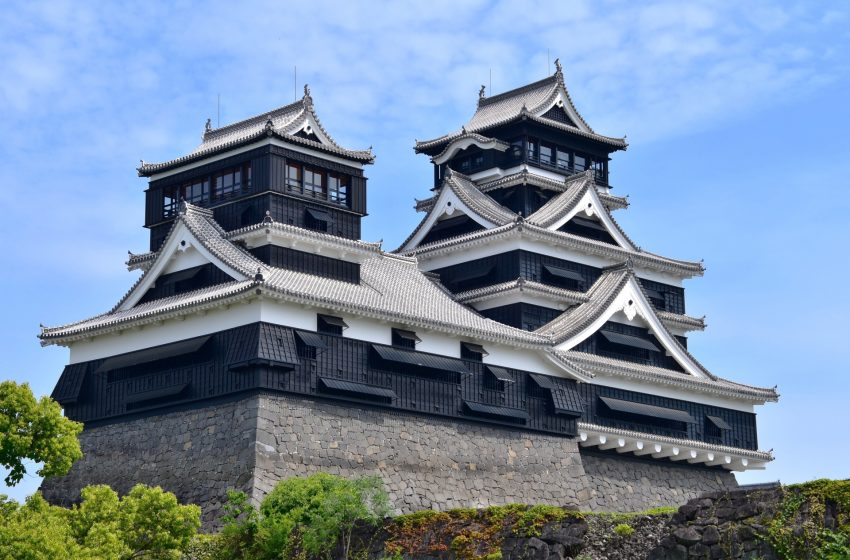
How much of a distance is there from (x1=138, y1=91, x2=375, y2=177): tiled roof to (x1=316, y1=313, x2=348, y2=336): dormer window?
6.32 meters

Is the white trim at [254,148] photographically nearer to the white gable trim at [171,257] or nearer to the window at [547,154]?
the white gable trim at [171,257]

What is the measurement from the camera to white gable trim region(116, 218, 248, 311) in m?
49.2

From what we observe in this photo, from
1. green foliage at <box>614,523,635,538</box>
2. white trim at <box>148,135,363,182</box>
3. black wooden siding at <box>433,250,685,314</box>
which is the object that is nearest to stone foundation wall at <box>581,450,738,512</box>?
black wooden siding at <box>433,250,685,314</box>

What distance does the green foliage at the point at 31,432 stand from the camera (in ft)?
121

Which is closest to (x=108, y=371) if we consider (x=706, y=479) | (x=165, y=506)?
(x=165, y=506)

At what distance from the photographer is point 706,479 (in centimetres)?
5775

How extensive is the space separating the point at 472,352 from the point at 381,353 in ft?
13.2

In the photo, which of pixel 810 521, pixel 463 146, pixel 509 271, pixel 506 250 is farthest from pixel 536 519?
pixel 463 146

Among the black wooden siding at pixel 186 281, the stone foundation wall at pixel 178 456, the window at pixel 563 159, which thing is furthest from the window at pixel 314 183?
the window at pixel 563 159

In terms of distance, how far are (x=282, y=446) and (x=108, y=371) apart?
7078 mm

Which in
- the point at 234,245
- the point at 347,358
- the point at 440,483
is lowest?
the point at 440,483

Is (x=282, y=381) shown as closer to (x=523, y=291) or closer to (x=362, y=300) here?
(x=362, y=300)

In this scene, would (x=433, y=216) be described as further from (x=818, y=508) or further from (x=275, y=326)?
(x=818, y=508)

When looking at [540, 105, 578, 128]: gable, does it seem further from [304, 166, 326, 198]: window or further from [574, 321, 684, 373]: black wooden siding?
[304, 166, 326, 198]: window
